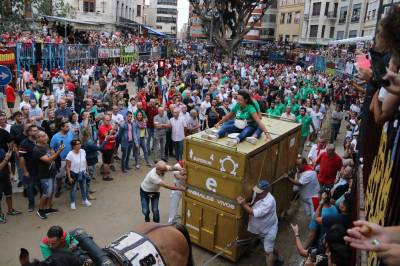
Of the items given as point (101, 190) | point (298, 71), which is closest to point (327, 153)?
point (101, 190)

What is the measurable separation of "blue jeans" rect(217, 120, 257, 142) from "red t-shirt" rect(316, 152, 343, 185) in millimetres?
2422

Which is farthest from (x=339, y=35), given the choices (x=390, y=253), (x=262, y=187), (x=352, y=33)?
(x=390, y=253)

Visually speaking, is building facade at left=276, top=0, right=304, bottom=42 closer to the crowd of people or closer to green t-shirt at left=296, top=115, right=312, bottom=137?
the crowd of people

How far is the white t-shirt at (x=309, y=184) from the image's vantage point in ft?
23.8

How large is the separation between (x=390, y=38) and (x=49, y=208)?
735cm

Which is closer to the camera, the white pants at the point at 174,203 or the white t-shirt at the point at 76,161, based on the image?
the white pants at the point at 174,203

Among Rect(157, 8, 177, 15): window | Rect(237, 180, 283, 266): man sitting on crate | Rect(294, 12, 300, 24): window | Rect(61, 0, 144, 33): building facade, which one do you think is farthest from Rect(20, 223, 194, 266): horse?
Rect(157, 8, 177, 15): window

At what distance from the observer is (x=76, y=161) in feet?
25.0

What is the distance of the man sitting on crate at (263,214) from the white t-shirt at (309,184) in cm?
173

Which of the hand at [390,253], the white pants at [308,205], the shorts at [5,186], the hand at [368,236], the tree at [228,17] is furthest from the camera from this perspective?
the tree at [228,17]

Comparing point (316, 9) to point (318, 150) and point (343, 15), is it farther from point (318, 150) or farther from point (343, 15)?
point (318, 150)

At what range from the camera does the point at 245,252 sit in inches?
258

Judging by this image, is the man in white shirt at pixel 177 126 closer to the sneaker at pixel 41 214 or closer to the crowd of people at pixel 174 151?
the crowd of people at pixel 174 151

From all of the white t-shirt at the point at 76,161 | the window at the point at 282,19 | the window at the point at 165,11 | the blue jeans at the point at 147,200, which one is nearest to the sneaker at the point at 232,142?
the blue jeans at the point at 147,200
